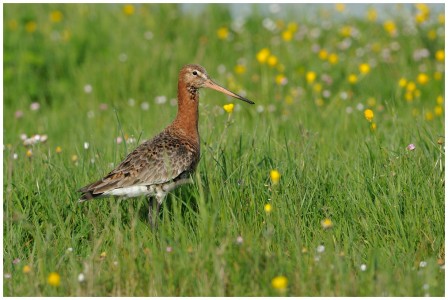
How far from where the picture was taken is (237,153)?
6.47 metres

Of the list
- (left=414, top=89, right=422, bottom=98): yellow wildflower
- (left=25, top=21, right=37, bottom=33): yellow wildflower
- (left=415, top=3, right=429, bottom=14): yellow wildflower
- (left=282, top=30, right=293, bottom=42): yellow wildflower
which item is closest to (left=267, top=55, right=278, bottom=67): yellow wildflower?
(left=282, top=30, right=293, bottom=42): yellow wildflower

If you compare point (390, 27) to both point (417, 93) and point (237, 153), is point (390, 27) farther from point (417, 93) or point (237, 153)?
point (237, 153)

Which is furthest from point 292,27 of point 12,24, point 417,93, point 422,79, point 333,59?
point 12,24

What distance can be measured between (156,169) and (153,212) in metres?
0.39

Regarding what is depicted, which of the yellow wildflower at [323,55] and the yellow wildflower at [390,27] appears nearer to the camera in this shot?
the yellow wildflower at [323,55]

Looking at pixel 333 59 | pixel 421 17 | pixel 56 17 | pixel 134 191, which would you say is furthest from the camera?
pixel 56 17

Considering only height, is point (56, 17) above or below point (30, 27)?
above

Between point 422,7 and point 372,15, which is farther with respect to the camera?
point 372,15

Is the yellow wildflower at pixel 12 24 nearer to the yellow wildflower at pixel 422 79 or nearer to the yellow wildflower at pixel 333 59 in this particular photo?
the yellow wildflower at pixel 333 59

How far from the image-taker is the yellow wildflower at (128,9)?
1111cm

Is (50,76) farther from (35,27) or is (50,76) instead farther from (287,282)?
(287,282)

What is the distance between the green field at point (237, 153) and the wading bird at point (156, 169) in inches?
5.4

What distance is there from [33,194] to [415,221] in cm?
274

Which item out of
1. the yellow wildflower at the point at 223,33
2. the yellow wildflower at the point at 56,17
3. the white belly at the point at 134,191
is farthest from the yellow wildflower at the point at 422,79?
the yellow wildflower at the point at 56,17
